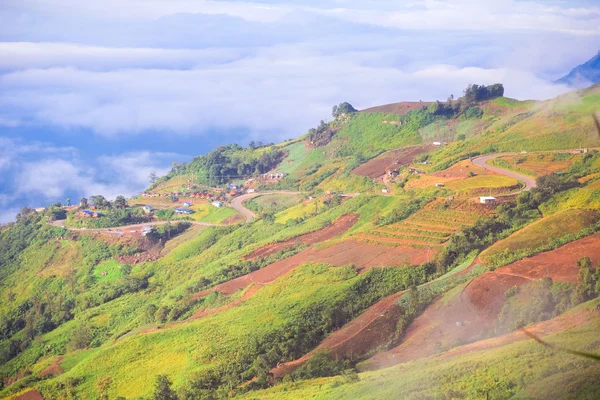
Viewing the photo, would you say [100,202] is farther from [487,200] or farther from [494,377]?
[494,377]

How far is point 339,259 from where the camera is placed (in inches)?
992

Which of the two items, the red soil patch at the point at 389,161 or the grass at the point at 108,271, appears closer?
the grass at the point at 108,271

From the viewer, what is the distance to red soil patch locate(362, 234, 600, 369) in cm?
1734

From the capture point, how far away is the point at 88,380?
21.3m

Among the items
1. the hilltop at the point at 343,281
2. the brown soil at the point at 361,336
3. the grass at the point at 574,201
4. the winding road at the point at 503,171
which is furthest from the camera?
the winding road at the point at 503,171

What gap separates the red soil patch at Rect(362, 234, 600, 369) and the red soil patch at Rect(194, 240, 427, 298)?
13.1ft

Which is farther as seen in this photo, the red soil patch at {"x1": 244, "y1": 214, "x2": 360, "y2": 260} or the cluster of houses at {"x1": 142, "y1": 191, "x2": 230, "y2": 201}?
the cluster of houses at {"x1": 142, "y1": 191, "x2": 230, "y2": 201}

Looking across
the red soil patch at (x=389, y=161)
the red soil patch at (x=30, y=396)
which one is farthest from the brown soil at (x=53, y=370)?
the red soil patch at (x=389, y=161)

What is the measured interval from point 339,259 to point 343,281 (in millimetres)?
2194

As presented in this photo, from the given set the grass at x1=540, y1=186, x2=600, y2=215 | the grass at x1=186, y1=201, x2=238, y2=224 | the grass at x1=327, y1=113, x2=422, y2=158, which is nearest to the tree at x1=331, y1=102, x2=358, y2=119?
the grass at x1=327, y1=113, x2=422, y2=158

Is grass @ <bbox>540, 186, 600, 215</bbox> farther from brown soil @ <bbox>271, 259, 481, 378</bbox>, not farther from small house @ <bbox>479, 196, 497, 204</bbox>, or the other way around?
brown soil @ <bbox>271, 259, 481, 378</bbox>

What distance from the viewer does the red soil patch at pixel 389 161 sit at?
40.7 m

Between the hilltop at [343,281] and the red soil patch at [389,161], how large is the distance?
26 centimetres

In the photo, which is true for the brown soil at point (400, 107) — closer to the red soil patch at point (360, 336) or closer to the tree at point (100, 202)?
the tree at point (100, 202)
